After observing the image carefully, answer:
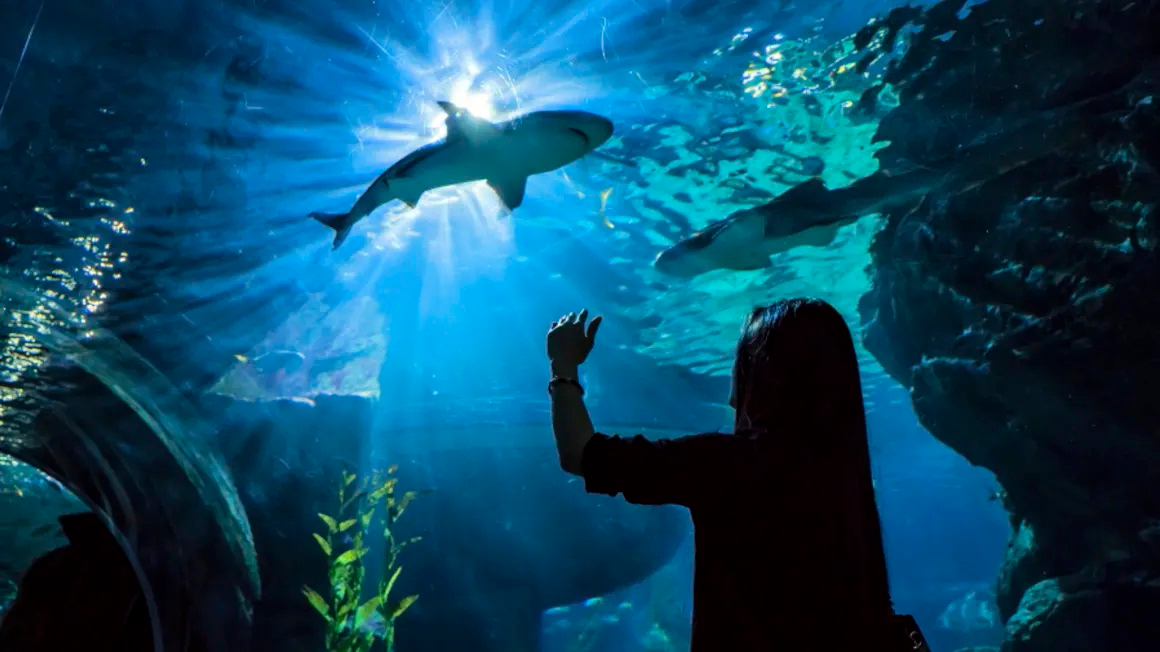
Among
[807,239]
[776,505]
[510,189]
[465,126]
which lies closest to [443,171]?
[465,126]

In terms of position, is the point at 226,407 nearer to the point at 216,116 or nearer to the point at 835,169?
the point at 216,116

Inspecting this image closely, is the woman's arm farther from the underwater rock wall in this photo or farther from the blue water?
the underwater rock wall

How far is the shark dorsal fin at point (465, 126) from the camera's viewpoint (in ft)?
17.9

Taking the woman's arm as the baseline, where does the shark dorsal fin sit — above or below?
above

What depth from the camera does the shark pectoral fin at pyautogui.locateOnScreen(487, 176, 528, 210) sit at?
21.9 feet

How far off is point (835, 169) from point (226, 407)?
9.96 meters

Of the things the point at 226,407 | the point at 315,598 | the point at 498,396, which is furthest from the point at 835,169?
the point at 498,396

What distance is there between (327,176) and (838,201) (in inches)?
316

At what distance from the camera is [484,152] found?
234 inches

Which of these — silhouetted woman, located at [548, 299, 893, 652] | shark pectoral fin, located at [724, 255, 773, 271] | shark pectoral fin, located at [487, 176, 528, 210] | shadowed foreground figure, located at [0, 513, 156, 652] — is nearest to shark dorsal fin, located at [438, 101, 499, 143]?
shark pectoral fin, located at [487, 176, 528, 210]

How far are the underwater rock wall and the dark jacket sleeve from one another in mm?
7194

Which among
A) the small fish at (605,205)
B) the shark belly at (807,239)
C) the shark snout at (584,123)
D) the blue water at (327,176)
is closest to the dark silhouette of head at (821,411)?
the shark snout at (584,123)

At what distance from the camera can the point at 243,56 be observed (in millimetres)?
5516

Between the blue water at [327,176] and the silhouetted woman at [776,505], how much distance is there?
515 centimetres
